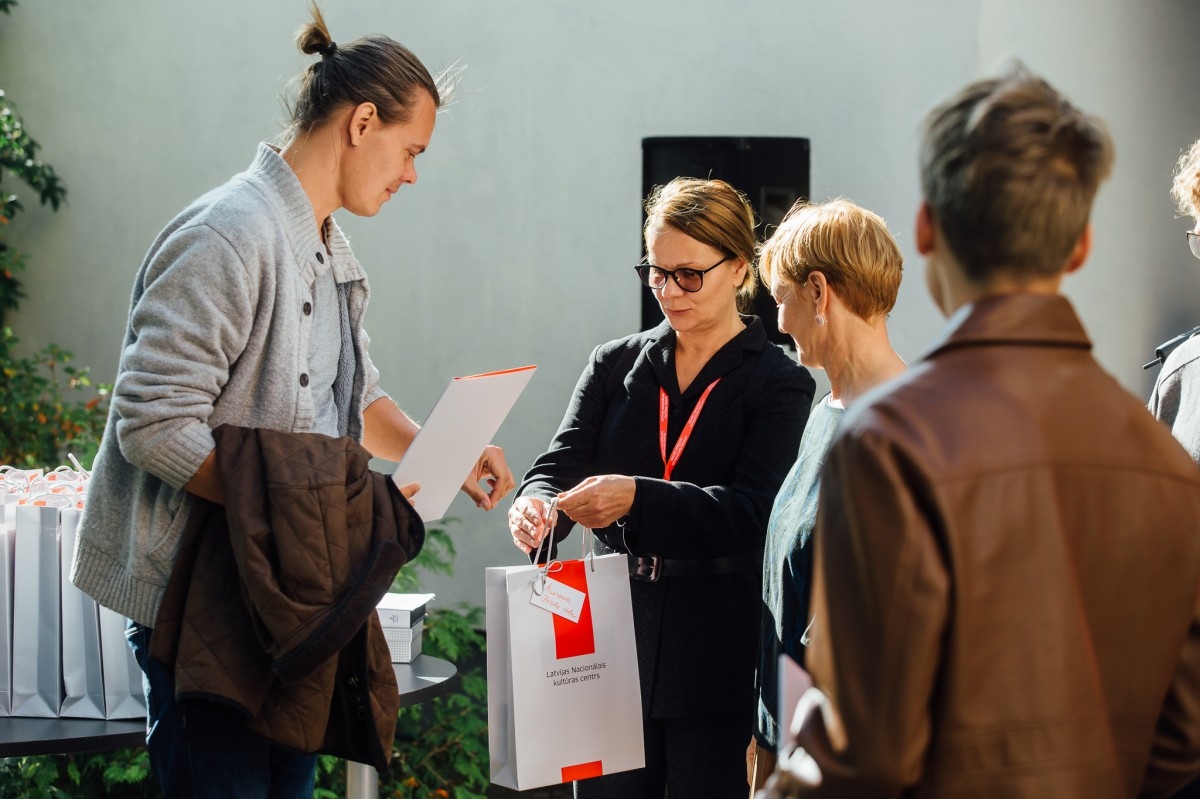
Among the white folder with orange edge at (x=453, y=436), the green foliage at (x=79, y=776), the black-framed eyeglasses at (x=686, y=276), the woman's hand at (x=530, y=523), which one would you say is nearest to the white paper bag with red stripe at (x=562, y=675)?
the woman's hand at (x=530, y=523)

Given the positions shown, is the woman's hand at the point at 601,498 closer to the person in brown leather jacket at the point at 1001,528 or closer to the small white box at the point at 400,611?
the small white box at the point at 400,611

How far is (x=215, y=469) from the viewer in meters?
1.70

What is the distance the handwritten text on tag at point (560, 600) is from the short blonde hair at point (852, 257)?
0.78 meters

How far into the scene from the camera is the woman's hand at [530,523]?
2.39m

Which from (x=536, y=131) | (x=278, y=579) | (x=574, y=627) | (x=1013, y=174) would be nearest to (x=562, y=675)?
(x=574, y=627)

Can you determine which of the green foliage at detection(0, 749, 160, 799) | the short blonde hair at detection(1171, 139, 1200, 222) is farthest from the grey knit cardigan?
the green foliage at detection(0, 749, 160, 799)

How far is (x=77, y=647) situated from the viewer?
2.28 meters

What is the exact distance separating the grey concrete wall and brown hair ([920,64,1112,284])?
3596 millimetres

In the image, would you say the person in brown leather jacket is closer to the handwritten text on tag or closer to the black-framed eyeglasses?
the handwritten text on tag

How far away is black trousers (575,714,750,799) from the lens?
240 centimetres

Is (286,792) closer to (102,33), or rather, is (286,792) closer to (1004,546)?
(1004,546)

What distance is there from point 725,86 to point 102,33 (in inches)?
115

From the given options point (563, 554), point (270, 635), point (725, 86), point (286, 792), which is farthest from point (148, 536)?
point (725, 86)

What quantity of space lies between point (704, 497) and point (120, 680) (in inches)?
48.9
